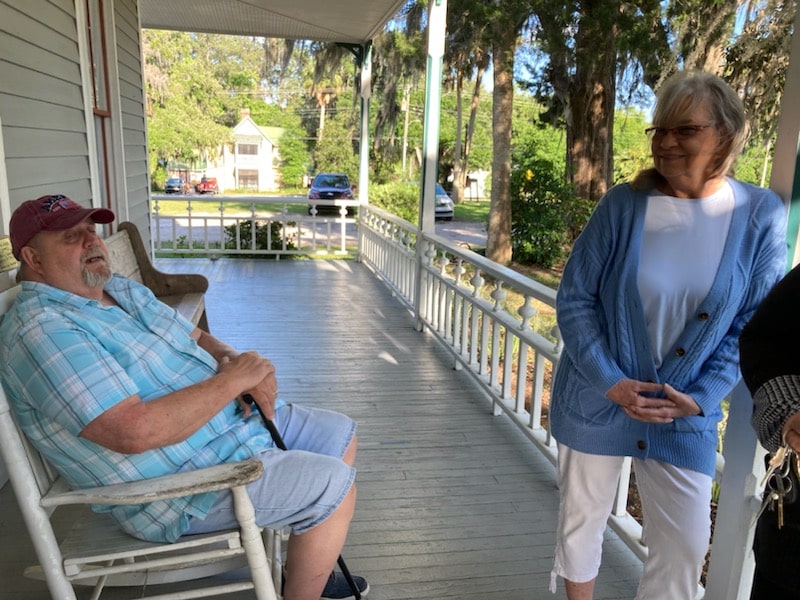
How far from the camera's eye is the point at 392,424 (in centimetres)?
313

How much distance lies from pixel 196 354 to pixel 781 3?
24.0ft

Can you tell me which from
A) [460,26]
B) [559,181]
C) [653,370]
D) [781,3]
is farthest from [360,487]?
[460,26]

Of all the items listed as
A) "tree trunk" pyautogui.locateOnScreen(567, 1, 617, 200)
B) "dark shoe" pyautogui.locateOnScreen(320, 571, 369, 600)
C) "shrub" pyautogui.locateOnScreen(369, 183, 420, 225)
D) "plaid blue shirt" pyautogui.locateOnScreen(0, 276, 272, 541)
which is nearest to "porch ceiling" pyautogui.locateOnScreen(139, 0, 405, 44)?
"tree trunk" pyautogui.locateOnScreen(567, 1, 617, 200)

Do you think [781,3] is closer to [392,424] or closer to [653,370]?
[392,424]

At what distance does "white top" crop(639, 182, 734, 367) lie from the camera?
4.28 feet

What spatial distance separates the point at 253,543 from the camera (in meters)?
1.37

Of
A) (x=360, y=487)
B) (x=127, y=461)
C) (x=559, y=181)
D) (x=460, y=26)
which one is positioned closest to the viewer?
(x=127, y=461)

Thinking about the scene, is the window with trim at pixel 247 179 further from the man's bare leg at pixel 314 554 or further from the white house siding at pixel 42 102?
the man's bare leg at pixel 314 554

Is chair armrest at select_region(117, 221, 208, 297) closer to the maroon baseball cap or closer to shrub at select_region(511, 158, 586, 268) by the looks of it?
the maroon baseball cap

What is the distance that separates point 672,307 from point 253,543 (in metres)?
1.08

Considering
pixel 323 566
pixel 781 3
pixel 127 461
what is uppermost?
pixel 781 3

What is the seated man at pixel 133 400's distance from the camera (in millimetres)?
1241

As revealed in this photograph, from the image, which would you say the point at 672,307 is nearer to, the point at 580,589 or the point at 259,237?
the point at 580,589

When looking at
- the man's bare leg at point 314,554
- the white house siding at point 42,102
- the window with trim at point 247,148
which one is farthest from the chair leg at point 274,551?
the window with trim at point 247,148
